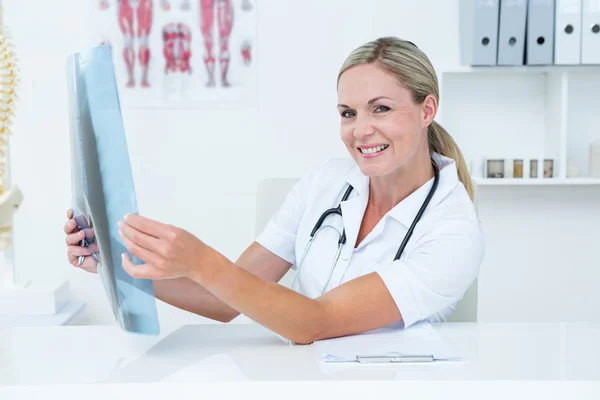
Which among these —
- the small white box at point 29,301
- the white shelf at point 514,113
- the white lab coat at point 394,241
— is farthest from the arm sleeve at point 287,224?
the white shelf at point 514,113

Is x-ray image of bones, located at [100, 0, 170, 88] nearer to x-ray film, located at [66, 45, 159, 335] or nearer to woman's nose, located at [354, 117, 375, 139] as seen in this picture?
woman's nose, located at [354, 117, 375, 139]

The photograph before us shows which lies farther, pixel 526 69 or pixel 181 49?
A: pixel 181 49

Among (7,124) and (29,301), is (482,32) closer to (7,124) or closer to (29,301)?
(7,124)

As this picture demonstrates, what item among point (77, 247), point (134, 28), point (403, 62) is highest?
point (134, 28)

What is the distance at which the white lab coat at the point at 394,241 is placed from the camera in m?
1.21

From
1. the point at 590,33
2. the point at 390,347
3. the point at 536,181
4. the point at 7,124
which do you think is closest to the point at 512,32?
the point at 590,33

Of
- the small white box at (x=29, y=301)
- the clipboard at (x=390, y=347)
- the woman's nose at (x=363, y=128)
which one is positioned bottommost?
the small white box at (x=29, y=301)

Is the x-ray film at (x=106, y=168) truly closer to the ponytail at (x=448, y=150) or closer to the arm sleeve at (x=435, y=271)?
the arm sleeve at (x=435, y=271)

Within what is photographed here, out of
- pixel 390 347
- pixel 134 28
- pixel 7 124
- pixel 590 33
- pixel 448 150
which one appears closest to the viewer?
pixel 390 347

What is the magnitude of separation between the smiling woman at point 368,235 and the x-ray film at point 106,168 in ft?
0.30

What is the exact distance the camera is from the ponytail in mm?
1561

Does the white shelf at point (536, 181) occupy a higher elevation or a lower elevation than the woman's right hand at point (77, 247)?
lower

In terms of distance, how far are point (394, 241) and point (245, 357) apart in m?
0.56

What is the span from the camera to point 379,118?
4.74 feet
